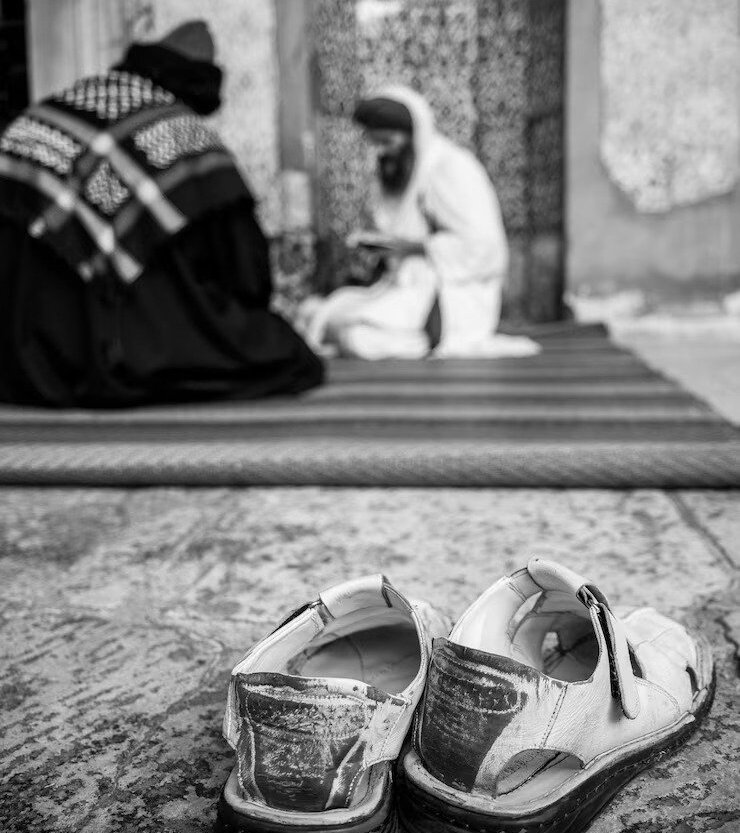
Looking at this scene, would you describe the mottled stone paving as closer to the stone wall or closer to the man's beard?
the man's beard

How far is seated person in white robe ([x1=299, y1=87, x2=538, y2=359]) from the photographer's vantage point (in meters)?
4.57

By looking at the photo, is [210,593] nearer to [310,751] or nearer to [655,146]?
[310,751]

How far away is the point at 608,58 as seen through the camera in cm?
545

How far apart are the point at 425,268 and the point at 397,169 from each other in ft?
2.31

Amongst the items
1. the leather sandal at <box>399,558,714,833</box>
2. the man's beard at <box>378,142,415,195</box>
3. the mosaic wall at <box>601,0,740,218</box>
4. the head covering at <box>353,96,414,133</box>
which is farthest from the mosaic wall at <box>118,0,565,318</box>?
the leather sandal at <box>399,558,714,833</box>

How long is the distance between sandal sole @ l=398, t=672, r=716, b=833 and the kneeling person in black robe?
227cm

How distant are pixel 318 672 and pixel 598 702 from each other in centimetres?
32

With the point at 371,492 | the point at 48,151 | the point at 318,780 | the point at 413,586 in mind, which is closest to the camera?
the point at 318,780

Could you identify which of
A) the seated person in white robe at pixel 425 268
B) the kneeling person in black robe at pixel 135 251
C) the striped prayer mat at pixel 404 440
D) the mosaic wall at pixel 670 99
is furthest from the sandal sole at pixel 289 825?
the mosaic wall at pixel 670 99

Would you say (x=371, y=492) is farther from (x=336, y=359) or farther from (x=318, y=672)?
(x=336, y=359)

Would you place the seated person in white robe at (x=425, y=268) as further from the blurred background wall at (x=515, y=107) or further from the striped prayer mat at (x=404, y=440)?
the striped prayer mat at (x=404, y=440)

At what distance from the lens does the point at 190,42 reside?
3.04m

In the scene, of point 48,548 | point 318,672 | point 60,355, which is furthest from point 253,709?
point 60,355

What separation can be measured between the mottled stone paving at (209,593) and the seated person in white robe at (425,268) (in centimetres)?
265
